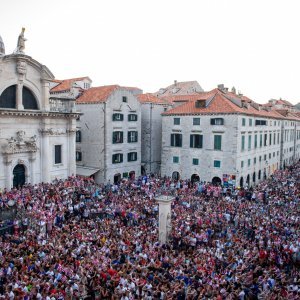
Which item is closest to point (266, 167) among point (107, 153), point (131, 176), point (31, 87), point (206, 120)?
point (206, 120)

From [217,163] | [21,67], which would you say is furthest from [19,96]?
[217,163]

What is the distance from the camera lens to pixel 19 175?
31.9 m

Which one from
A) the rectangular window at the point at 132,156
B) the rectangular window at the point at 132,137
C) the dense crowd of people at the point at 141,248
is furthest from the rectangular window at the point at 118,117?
the dense crowd of people at the point at 141,248

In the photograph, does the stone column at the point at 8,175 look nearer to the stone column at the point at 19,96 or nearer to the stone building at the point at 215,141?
the stone column at the point at 19,96

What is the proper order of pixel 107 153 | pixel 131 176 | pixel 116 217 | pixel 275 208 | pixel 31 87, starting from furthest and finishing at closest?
pixel 131 176, pixel 107 153, pixel 31 87, pixel 275 208, pixel 116 217

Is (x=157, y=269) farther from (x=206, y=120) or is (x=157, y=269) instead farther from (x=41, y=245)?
(x=206, y=120)

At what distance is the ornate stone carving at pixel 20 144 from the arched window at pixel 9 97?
2641mm

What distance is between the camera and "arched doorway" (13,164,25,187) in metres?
31.4

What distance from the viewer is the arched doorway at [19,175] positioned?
1237 inches

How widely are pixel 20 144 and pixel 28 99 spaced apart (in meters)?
4.64

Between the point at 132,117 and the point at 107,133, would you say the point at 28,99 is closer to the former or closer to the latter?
the point at 107,133

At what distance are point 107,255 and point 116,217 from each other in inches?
286

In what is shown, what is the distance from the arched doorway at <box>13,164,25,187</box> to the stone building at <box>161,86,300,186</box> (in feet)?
67.6

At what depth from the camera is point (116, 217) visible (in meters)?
27.1
